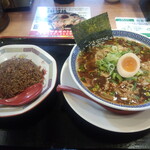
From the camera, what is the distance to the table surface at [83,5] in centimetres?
205

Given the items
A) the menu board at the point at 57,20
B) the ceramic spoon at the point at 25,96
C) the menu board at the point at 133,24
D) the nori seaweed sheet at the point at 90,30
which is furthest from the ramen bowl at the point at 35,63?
the menu board at the point at 133,24

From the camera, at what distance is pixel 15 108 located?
1.20 m

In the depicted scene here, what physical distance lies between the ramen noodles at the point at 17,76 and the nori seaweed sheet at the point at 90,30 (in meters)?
0.43

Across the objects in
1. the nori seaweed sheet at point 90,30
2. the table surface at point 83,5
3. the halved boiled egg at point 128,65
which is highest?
the nori seaweed sheet at point 90,30

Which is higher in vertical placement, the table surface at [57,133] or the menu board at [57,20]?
the menu board at [57,20]

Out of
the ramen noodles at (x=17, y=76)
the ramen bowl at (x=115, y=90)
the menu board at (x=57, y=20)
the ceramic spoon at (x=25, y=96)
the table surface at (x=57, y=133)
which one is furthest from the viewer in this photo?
the menu board at (x=57, y=20)

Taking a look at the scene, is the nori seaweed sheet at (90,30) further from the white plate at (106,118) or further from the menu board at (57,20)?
the menu board at (57,20)

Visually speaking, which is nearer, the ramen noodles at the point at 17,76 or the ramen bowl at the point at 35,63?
the ramen bowl at the point at 35,63

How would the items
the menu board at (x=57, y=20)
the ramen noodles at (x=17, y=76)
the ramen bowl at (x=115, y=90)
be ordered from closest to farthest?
the ramen bowl at (x=115, y=90) → the ramen noodles at (x=17, y=76) → the menu board at (x=57, y=20)

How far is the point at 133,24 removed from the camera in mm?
2102

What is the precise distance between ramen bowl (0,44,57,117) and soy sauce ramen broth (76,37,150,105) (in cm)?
24

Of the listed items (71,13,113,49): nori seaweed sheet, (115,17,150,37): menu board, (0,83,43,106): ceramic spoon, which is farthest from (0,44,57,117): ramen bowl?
(115,17,150,37): menu board

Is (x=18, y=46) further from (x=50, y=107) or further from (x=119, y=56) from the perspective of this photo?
(x=119, y=56)

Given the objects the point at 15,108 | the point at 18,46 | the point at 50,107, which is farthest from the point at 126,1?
the point at 15,108
